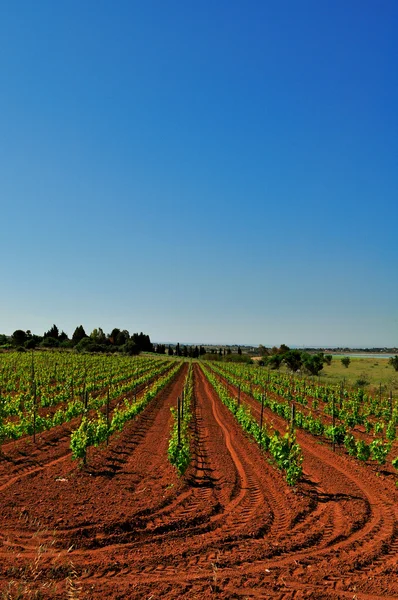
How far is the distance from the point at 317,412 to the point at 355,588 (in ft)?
61.7

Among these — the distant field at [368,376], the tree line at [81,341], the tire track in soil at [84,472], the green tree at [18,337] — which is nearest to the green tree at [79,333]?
the tree line at [81,341]

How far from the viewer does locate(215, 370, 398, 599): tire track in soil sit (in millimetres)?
5773

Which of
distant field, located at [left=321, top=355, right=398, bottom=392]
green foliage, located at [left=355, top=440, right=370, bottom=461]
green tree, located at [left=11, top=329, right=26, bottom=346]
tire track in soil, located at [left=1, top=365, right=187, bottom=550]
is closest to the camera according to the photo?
tire track in soil, located at [left=1, top=365, right=187, bottom=550]

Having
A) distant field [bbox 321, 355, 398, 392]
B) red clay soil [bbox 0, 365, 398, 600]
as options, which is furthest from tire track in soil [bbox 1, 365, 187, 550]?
distant field [bbox 321, 355, 398, 392]

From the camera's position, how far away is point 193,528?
7246 mm

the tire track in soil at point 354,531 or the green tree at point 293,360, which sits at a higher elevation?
the green tree at point 293,360

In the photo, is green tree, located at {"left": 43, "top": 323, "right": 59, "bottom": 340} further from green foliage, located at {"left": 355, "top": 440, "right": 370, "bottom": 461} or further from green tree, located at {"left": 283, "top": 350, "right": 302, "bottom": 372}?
green foliage, located at {"left": 355, "top": 440, "right": 370, "bottom": 461}

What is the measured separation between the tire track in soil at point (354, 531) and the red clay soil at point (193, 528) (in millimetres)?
24

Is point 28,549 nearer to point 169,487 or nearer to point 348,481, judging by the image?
point 169,487

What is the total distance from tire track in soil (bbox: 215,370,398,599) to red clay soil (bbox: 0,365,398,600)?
0.02 metres

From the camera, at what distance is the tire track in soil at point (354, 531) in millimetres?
5773

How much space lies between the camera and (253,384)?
36.6 metres

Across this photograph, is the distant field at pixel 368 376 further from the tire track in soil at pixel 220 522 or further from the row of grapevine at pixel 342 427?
the tire track in soil at pixel 220 522

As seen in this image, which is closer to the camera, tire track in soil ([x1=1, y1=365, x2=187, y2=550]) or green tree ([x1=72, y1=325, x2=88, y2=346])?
tire track in soil ([x1=1, y1=365, x2=187, y2=550])
